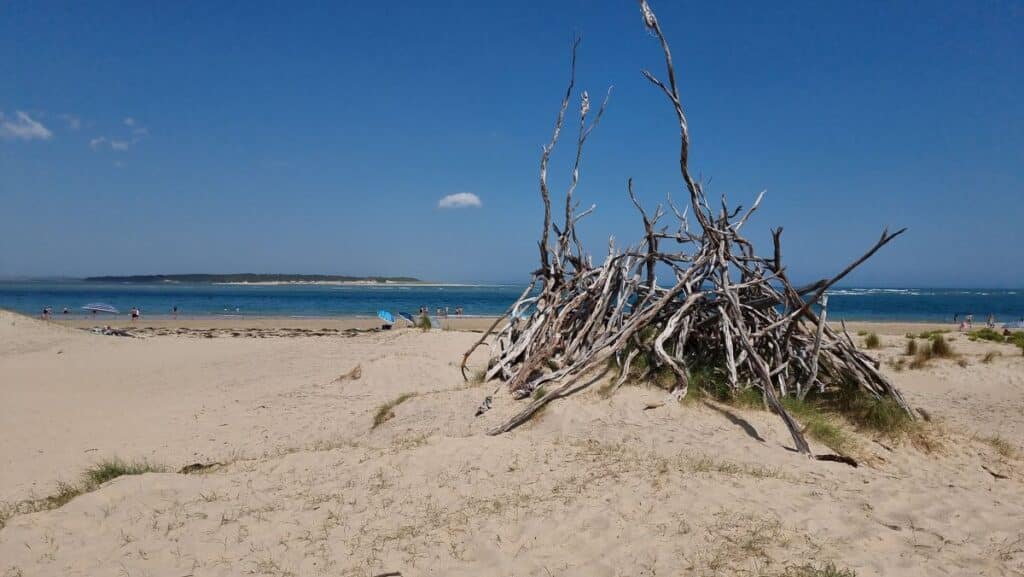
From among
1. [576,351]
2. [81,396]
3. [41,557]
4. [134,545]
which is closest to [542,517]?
[134,545]

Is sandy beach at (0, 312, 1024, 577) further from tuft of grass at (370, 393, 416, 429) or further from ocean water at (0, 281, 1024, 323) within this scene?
ocean water at (0, 281, 1024, 323)

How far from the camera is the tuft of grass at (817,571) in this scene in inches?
110

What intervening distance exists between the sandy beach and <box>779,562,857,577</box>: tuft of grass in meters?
0.03

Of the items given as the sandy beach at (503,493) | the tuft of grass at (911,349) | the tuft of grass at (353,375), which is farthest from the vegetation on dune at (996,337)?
the tuft of grass at (353,375)

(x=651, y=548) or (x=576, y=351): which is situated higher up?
(x=576, y=351)

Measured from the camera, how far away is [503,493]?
13.3 ft

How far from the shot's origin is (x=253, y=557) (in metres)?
3.31

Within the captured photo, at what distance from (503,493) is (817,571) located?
1941mm

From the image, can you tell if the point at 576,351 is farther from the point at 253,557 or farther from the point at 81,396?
the point at 81,396

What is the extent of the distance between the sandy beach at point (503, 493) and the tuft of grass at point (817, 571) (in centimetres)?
3

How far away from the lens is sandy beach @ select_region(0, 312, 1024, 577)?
10.4 feet

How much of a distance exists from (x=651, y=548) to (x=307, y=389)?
292 inches

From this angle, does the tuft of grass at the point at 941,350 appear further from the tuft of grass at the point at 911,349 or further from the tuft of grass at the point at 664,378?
the tuft of grass at the point at 664,378

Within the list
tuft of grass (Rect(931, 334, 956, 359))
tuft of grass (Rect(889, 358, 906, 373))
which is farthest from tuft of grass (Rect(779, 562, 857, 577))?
tuft of grass (Rect(931, 334, 956, 359))
